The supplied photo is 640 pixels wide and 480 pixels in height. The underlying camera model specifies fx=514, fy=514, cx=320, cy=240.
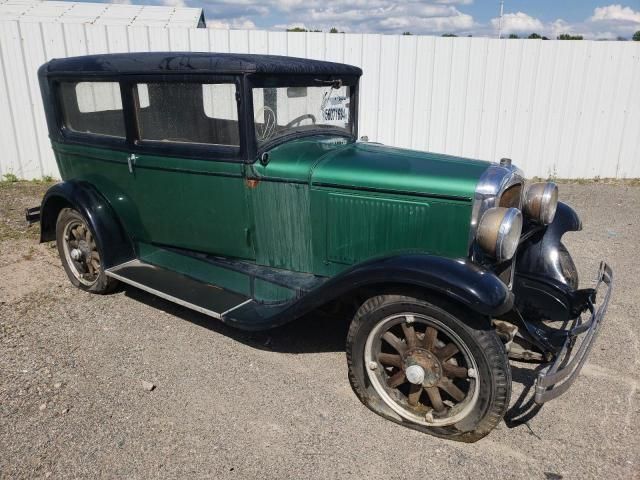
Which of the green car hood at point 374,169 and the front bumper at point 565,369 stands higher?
the green car hood at point 374,169

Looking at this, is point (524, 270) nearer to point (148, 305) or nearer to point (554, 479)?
point (554, 479)

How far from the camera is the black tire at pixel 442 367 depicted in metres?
2.48

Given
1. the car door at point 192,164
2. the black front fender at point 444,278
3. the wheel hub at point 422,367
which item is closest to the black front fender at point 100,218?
the car door at point 192,164

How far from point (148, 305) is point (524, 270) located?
114 inches

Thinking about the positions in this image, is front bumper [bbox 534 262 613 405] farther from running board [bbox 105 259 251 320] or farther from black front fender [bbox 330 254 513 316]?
running board [bbox 105 259 251 320]

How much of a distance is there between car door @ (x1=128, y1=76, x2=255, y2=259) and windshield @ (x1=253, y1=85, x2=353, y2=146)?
0.55 feet

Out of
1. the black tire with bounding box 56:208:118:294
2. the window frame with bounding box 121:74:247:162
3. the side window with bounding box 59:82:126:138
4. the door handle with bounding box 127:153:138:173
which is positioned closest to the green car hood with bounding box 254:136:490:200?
the window frame with bounding box 121:74:247:162

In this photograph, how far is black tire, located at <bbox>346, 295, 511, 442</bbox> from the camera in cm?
248

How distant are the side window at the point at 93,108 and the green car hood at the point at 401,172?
1.72 meters

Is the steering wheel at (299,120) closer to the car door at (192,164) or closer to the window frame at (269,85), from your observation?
the window frame at (269,85)

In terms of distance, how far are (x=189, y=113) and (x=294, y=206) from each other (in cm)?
98

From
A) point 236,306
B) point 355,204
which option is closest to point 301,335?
point 236,306

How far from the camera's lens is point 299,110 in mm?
3479

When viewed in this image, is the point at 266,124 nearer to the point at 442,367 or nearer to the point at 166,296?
the point at 166,296
